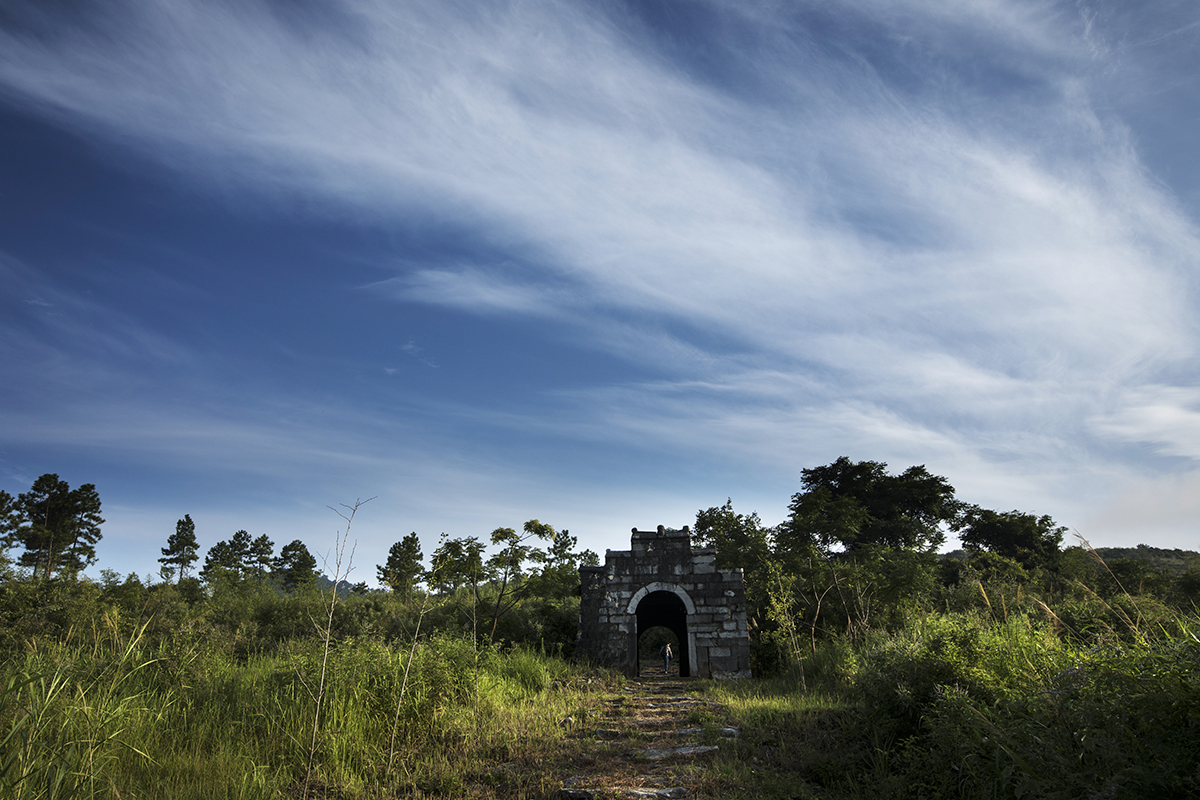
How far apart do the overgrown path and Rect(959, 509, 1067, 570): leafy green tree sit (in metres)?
34.9

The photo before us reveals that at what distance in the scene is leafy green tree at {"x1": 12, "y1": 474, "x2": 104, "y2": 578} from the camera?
34750mm

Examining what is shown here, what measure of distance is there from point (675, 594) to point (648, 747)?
29.5ft

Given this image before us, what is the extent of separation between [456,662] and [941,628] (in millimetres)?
6192

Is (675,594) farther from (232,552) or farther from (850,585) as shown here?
(232,552)

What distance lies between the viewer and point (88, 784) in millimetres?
4535

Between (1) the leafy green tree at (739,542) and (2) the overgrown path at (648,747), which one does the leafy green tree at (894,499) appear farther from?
(2) the overgrown path at (648,747)

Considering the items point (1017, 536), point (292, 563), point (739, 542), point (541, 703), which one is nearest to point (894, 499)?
point (1017, 536)

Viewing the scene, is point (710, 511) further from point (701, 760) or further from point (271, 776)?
point (271, 776)

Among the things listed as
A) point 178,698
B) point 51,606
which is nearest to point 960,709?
point 178,698

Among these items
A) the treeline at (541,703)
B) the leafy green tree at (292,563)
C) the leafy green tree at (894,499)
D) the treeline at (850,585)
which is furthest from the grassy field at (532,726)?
the leafy green tree at (292,563)

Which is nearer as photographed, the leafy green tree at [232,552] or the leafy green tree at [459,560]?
the leafy green tree at [459,560]

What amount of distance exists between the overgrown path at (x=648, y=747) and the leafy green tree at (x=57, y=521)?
38851 millimetres

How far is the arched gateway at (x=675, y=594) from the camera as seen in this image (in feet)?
50.1

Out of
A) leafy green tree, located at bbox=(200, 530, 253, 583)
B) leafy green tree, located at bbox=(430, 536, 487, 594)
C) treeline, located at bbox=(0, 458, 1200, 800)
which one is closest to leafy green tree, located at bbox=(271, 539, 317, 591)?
leafy green tree, located at bbox=(200, 530, 253, 583)
